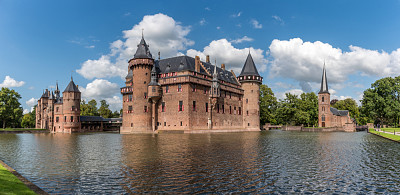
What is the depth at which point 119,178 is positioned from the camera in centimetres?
1206

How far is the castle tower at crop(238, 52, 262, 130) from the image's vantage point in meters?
72.3

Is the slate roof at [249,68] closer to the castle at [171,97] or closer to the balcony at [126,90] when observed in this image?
the castle at [171,97]

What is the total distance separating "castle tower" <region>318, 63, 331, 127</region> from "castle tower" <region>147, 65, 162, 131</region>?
4750 cm

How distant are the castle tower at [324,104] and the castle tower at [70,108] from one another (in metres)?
62.6

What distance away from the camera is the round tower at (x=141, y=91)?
→ 183 ft

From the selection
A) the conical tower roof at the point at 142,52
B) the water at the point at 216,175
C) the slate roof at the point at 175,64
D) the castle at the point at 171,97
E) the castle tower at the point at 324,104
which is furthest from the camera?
the castle tower at the point at 324,104

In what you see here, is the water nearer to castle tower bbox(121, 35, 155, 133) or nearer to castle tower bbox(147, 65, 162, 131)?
castle tower bbox(147, 65, 162, 131)

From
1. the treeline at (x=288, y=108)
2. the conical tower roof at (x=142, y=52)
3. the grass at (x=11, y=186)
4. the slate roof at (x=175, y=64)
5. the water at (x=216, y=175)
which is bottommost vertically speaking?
the water at (x=216, y=175)

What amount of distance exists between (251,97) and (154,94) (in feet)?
89.9

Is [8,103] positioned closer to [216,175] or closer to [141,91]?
[141,91]

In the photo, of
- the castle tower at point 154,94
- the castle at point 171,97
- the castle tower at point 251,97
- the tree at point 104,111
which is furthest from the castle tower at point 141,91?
the tree at point 104,111

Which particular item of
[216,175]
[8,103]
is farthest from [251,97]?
[216,175]

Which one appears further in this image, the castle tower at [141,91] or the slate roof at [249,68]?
the slate roof at [249,68]

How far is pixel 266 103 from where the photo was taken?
3191 inches
